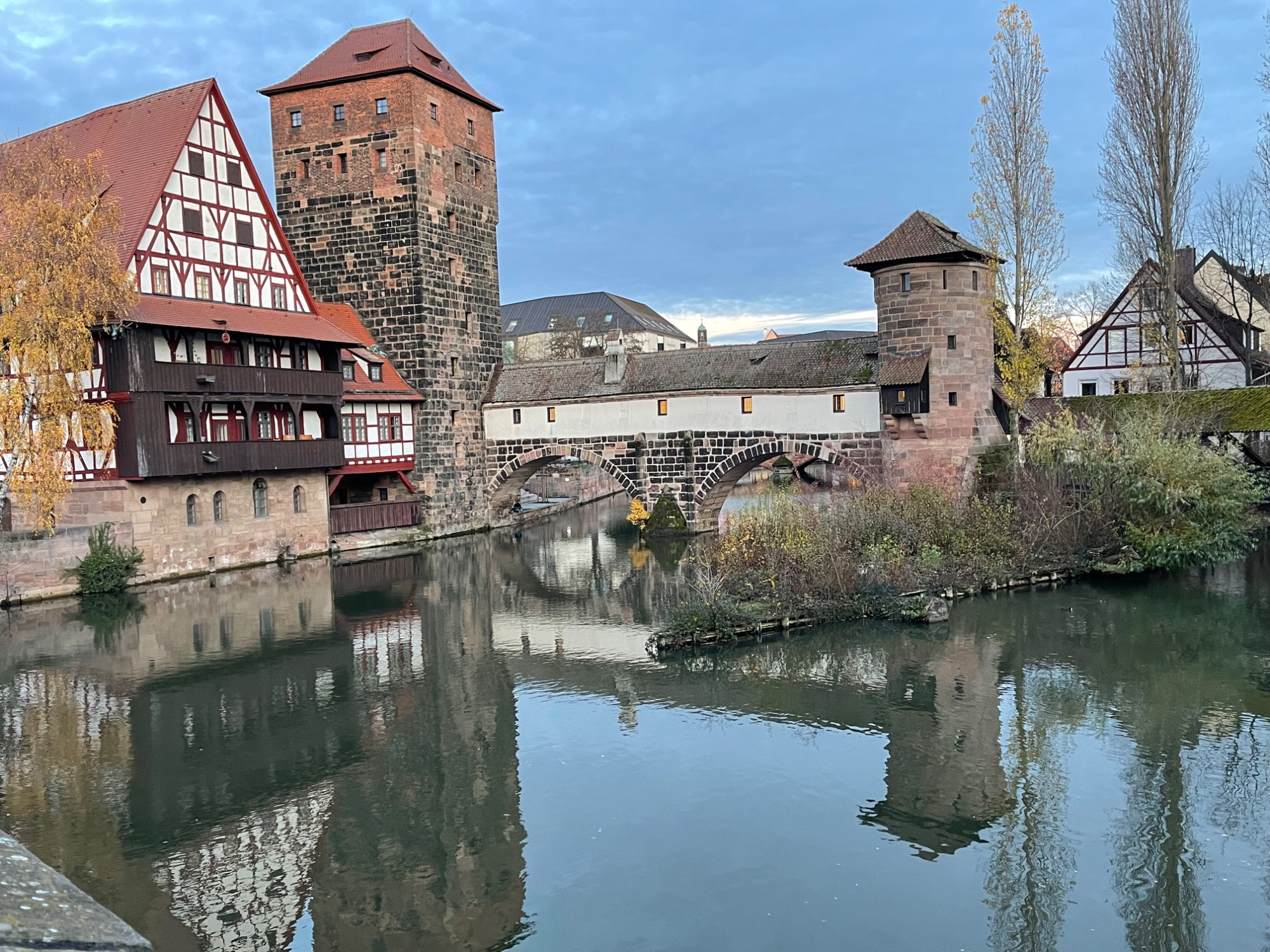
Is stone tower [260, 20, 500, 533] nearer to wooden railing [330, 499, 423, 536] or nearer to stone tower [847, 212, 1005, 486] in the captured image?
wooden railing [330, 499, 423, 536]

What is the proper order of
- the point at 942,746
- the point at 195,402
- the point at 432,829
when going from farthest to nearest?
the point at 195,402
the point at 942,746
the point at 432,829

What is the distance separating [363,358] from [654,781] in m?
22.3

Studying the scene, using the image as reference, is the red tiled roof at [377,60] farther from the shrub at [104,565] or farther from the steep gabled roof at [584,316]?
the steep gabled roof at [584,316]

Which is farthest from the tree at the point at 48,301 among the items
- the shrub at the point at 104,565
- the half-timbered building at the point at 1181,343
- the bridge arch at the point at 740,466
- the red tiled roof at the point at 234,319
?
the half-timbered building at the point at 1181,343

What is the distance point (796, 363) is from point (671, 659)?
15.1 m

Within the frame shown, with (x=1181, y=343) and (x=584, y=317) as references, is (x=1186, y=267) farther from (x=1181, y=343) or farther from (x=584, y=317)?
(x=584, y=317)

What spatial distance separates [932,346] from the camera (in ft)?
86.5

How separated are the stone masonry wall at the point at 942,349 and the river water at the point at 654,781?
8191mm

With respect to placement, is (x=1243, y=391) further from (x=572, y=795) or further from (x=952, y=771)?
(x=572, y=795)

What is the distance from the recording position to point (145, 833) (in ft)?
31.3

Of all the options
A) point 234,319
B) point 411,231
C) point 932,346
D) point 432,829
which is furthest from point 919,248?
point 432,829

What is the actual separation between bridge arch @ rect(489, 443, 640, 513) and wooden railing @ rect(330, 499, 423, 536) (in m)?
3.10

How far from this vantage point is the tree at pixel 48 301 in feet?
65.9

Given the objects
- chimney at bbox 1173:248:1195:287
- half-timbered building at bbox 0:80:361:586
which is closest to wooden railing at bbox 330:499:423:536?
half-timbered building at bbox 0:80:361:586
